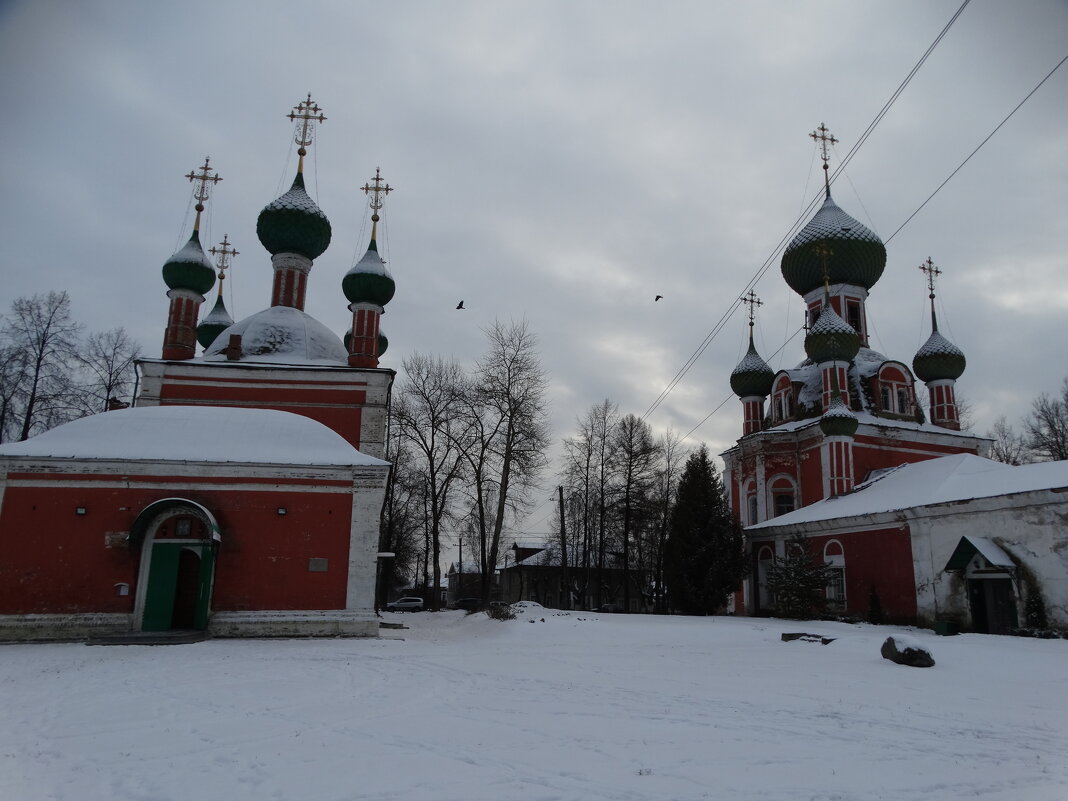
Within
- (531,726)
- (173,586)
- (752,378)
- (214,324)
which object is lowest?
(531,726)

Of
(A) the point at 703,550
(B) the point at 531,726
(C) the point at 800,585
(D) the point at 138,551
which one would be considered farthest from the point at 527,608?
(B) the point at 531,726

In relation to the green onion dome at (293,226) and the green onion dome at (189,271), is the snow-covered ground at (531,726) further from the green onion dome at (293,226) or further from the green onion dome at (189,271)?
the green onion dome at (293,226)

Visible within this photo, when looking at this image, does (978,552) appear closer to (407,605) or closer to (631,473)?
(631,473)

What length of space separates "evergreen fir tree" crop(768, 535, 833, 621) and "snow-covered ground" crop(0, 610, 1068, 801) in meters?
8.13

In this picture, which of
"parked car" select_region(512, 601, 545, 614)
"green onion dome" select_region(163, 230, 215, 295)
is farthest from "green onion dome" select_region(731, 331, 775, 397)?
"green onion dome" select_region(163, 230, 215, 295)

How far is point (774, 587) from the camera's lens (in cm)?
2192

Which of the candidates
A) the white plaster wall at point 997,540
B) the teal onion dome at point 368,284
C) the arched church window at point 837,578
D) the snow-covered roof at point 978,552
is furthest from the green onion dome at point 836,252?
the teal onion dome at point 368,284

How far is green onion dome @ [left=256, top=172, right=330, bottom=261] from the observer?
81.7 ft

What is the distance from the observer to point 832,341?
86.1 ft

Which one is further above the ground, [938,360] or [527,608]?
[938,360]

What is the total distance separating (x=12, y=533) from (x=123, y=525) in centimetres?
208

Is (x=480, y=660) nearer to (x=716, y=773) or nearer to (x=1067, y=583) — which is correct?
(x=716, y=773)

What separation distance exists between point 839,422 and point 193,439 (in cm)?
1991

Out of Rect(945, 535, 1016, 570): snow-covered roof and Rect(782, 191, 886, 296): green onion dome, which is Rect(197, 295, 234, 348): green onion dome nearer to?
Rect(782, 191, 886, 296): green onion dome
